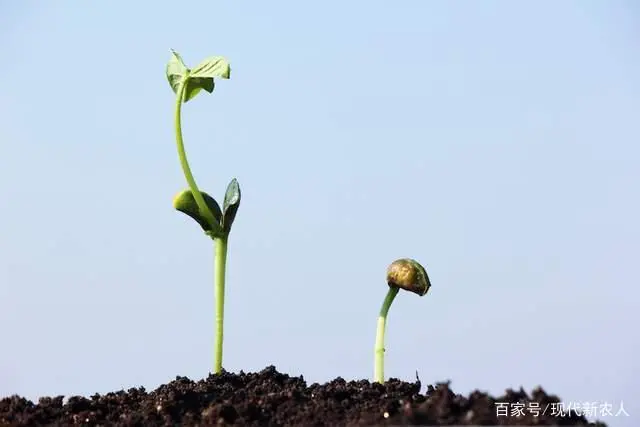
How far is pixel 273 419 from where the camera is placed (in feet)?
4.82

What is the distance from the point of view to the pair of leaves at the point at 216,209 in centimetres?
178

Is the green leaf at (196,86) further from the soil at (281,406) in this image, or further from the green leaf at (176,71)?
the soil at (281,406)

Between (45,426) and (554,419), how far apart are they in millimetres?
835

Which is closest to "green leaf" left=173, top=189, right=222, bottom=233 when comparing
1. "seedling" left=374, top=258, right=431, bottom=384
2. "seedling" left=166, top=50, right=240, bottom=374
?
"seedling" left=166, top=50, right=240, bottom=374

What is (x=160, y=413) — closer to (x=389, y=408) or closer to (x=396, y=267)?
(x=389, y=408)

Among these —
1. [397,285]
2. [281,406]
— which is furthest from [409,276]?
[281,406]

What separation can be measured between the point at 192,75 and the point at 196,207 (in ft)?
0.83

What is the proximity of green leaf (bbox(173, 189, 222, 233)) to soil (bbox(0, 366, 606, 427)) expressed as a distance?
282mm

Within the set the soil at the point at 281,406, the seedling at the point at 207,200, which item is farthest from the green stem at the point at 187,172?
the soil at the point at 281,406

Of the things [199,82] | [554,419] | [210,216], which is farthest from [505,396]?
[199,82]

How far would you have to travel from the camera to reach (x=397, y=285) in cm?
175

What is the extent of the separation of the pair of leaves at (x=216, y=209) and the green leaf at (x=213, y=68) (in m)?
0.22

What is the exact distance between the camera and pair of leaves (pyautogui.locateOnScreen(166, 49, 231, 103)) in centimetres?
177

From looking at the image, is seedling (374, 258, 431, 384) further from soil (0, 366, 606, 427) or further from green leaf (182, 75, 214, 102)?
green leaf (182, 75, 214, 102)
